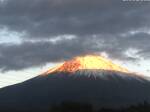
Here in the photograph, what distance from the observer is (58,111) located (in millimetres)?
119438

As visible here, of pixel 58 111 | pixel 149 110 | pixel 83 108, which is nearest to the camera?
pixel 149 110

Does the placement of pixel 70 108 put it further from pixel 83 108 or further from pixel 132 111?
pixel 132 111

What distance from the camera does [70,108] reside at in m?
126

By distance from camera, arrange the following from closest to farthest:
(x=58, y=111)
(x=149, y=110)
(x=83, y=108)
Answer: (x=149, y=110) → (x=58, y=111) → (x=83, y=108)

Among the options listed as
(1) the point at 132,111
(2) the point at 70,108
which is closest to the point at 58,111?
(2) the point at 70,108

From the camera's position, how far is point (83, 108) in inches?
5025

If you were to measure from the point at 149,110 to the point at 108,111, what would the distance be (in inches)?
1063

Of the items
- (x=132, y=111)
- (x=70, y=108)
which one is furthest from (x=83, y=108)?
(x=132, y=111)

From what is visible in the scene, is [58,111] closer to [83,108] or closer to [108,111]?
[83,108]

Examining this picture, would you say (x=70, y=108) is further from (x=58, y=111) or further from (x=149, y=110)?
(x=149, y=110)

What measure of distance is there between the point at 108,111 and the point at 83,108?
34.5 ft

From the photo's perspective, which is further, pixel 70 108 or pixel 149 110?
pixel 70 108

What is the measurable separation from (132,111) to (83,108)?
60.0 ft

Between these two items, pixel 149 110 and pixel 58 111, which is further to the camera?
pixel 58 111
